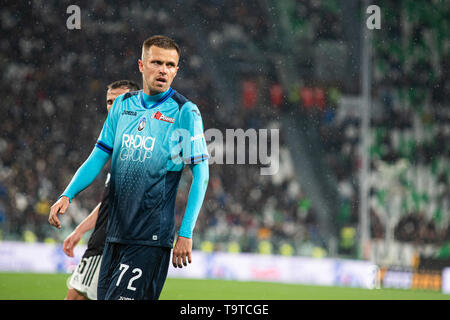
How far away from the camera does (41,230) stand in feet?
53.9

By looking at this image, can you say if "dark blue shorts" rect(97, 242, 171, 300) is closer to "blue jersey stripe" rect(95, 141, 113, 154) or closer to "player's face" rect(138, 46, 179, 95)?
"blue jersey stripe" rect(95, 141, 113, 154)

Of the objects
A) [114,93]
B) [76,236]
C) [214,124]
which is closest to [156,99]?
[114,93]

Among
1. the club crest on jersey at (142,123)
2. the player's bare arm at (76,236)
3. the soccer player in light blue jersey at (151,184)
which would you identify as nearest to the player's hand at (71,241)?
the player's bare arm at (76,236)

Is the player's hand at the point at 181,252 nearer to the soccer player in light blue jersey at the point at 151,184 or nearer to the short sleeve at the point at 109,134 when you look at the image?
the soccer player in light blue jersey at the point at 151,184

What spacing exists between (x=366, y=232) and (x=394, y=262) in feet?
3.66

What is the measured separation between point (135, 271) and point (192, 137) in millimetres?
827

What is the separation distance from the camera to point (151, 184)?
4145 millimetres

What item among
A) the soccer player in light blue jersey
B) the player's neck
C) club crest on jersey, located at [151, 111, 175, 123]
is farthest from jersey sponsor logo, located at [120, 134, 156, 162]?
the player's neck

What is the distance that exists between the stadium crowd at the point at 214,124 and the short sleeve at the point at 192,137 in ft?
40.6

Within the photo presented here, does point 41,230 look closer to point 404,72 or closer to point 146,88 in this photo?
point 146,88

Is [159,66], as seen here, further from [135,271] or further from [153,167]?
[135,271]

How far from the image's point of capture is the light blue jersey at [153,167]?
412cm

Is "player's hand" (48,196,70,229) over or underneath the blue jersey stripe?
underneath

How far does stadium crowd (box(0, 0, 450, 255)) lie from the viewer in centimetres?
1884
